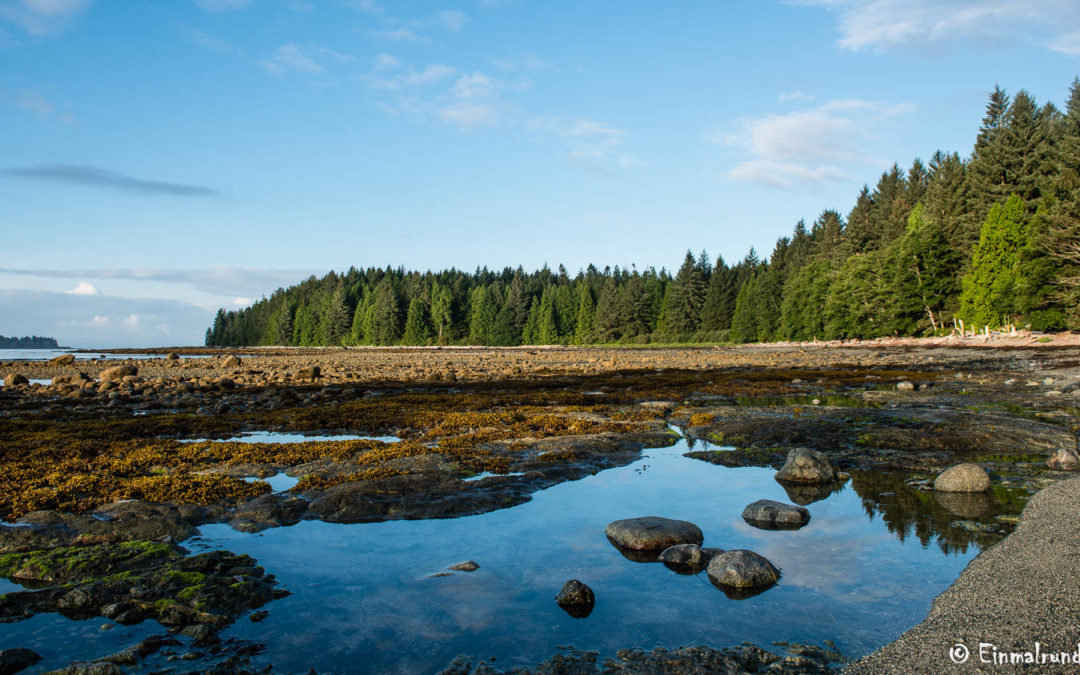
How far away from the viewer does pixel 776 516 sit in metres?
6.42

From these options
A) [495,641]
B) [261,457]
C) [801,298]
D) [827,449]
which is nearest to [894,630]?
[495,641]

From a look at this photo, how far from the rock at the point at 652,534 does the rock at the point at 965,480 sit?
3.58 metres

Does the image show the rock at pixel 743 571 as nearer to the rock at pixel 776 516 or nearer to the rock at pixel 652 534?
the rock at pixel 652 534

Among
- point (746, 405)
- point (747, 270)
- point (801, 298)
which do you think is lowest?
point (746, 405)

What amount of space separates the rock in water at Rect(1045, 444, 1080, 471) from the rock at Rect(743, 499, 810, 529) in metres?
4.22

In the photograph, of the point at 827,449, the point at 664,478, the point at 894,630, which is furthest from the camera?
the point at 827,449

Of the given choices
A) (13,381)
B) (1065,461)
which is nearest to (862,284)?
(1065,461)

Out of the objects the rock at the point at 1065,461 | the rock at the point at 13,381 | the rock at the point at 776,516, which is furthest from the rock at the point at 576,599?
the rock at the point at 13,381

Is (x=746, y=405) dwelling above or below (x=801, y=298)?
below

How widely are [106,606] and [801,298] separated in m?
77.4

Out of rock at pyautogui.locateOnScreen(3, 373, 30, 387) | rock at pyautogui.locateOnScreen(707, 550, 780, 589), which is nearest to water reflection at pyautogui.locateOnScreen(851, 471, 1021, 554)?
rock at pyautogui.locateOnScreen(707, 550, 780, 589)

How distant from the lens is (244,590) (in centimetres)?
472

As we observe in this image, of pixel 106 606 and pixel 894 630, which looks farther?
pixel 106 606

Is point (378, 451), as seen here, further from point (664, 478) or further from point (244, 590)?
point (244, 590)
